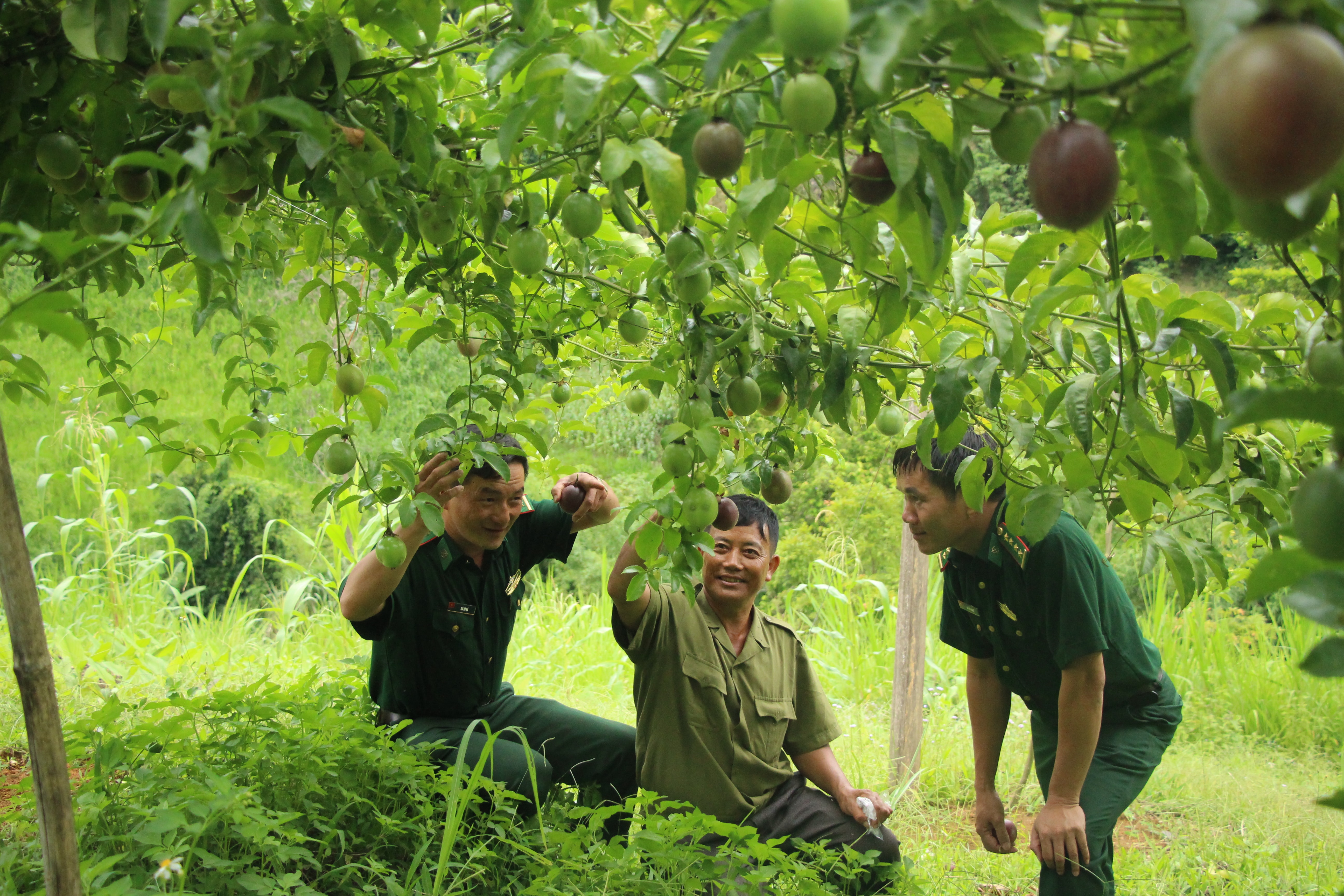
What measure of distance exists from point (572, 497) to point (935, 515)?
29.4 inches

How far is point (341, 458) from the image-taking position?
132 cm

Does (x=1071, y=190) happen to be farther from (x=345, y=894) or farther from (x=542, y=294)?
(x=345, y=894)

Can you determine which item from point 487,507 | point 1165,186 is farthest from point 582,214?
point 487,507

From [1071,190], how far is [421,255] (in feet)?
3.36

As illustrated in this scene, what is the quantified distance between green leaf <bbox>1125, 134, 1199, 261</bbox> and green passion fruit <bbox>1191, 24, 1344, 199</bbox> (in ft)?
0.63

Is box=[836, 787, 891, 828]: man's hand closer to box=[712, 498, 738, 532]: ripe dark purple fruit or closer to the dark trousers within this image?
the dark trousers

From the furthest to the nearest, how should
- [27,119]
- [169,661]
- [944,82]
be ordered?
[169,661], [27,119], [944,82]

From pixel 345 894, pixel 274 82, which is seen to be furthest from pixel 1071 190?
pixel 345 894

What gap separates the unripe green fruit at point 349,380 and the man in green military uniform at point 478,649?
594 millimetres

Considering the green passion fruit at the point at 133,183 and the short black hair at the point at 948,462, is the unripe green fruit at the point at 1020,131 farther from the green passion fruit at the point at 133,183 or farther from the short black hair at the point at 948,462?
the short black hair at the point at 948,462

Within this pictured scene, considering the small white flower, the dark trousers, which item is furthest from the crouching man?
the small white flower

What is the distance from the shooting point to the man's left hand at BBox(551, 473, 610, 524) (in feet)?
6.61

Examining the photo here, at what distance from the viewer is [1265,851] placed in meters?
2.55

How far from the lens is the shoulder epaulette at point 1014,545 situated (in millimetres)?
1786
